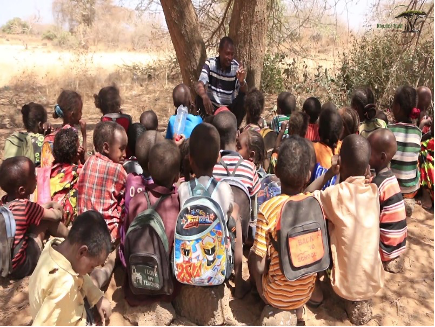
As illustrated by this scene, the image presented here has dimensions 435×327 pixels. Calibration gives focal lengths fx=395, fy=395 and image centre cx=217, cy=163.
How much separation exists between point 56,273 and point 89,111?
253 inches

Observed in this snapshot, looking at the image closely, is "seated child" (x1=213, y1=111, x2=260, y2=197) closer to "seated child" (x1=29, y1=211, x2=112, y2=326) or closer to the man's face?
"seated child" (x1=29, y1=211, x2=112, y2=326)

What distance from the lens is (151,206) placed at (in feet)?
8.14

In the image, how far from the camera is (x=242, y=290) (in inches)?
→ 106

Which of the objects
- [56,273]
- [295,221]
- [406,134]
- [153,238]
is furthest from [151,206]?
[406,134]

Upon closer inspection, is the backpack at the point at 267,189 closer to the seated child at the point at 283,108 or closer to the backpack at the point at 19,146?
the seated child at the point at 283,108

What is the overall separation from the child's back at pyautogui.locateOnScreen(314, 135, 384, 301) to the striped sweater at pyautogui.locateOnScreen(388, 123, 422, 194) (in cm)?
147

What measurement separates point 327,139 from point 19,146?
2809mm

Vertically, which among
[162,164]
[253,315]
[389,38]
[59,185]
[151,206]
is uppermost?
[389,38]

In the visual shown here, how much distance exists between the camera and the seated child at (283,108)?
430 centimetres

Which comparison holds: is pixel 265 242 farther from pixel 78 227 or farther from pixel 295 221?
pixel 78 227

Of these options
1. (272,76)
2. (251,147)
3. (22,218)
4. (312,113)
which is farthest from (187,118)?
(272,76)

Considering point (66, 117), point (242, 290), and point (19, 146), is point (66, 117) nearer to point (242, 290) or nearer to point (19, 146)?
point (19, 146)

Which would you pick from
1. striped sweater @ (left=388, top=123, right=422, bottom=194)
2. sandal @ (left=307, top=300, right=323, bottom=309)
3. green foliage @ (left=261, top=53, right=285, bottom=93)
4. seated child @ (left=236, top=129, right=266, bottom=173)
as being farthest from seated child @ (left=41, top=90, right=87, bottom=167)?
green foliage @ (left=261, top=53, right=285, bottom=93)

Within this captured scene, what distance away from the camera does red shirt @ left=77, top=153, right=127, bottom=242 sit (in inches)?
116
